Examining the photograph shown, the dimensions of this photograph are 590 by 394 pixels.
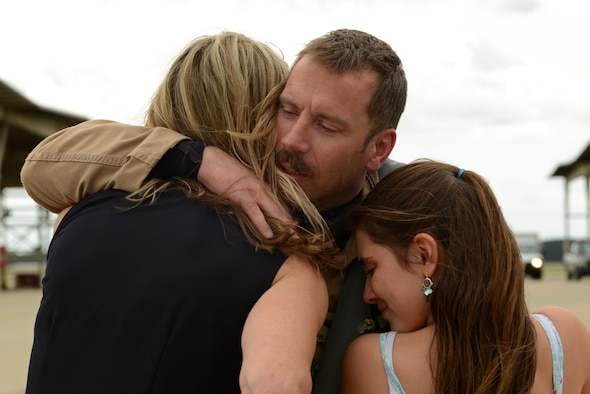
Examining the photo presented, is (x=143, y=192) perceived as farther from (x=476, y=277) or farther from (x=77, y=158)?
(x=476, y=277)

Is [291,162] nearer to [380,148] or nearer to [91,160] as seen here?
[380,148]

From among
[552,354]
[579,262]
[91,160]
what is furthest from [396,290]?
[579,262]

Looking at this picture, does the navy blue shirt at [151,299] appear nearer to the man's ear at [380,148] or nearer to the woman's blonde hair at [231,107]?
the woman's blonde hair at [231,107]

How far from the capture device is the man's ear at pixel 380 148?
132 inches

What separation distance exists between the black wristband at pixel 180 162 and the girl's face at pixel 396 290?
63 cm

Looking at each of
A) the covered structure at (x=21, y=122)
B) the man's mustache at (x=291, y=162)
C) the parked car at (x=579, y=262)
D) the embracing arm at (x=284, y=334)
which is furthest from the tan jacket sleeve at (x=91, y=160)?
the parked car at (x=579, y=262)

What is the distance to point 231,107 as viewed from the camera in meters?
2.82

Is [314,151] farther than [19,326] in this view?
No

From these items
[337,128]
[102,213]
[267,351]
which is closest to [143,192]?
[102,213]

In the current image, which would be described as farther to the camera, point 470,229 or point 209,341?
point 470,229

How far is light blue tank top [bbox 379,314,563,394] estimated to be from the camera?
2684 mm

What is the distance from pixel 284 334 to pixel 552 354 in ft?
3.71

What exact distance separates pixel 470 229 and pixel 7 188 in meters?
32.0

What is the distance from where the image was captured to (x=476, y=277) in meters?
2.75
